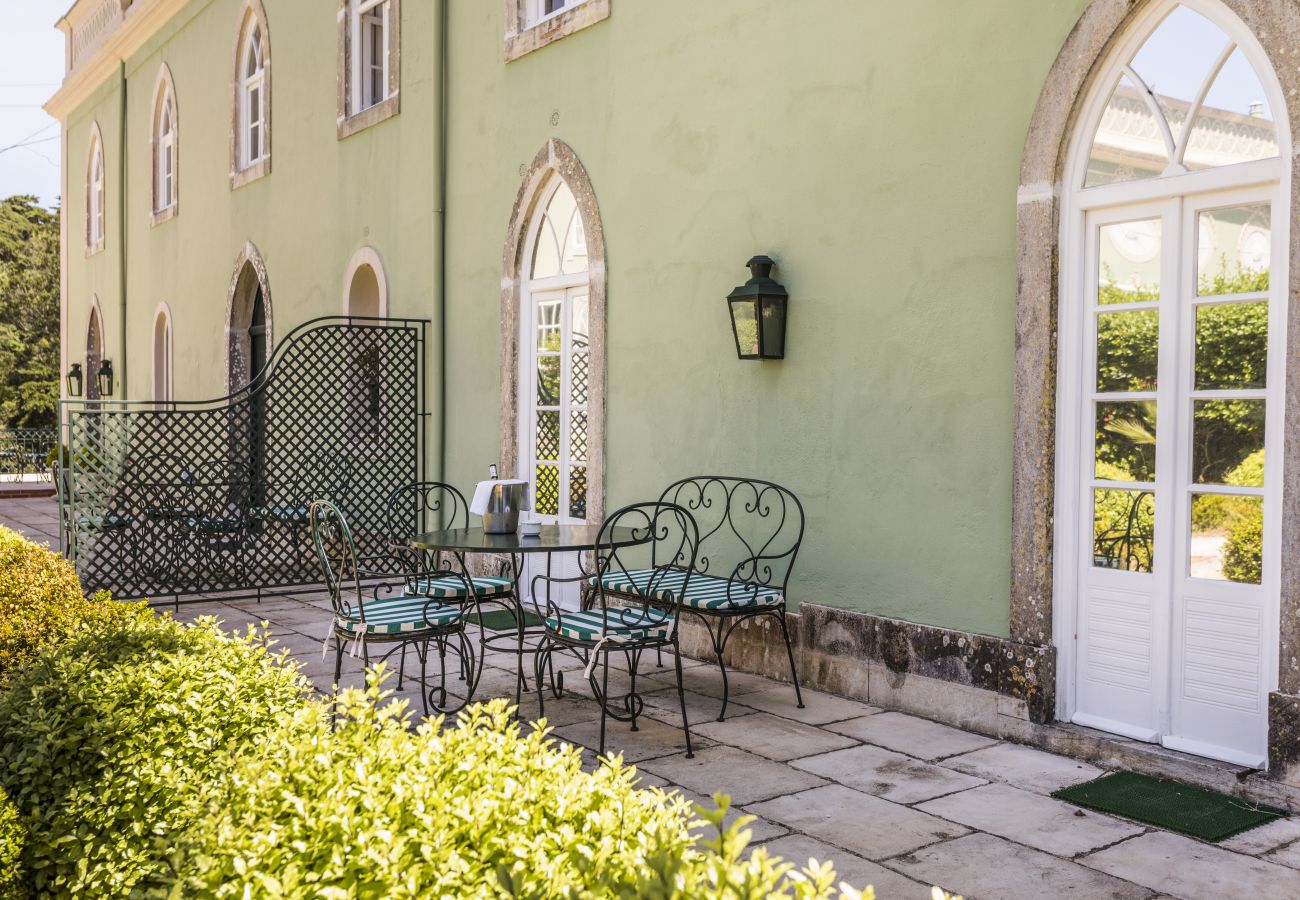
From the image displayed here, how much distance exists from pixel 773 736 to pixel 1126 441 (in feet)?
5.91

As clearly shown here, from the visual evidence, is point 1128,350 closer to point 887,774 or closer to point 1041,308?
point 1041,308

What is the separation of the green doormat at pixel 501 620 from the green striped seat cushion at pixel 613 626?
2.07 metres

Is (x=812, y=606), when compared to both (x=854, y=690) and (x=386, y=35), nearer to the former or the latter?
(x=854, y=690)

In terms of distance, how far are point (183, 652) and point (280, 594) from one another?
5.73 m

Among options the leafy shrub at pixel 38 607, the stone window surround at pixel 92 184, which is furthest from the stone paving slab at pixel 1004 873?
the stone window surround at pixel 92 184

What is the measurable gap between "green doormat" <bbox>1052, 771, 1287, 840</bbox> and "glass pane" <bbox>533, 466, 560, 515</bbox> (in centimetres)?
438

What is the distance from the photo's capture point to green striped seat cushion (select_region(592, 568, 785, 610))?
5.05 metres

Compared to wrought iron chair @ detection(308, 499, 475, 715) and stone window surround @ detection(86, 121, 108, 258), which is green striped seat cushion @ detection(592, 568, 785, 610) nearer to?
wrought iron chair @ detection(308, 499, 475, 715)

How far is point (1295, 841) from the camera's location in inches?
136

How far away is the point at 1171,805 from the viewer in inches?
148

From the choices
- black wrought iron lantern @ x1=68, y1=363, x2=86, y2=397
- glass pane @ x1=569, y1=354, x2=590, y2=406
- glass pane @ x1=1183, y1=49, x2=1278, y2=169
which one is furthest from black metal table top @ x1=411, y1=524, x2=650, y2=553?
black wrought iron lantern @ x1=68, y1=363, x2=86, y2=397

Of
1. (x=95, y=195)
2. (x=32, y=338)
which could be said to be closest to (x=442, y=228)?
(x=95, y=195)

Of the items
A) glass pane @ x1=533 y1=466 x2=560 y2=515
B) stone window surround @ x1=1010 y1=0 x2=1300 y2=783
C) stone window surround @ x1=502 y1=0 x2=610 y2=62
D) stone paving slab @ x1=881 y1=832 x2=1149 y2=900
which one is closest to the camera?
stone paving slab @ x1=881 y1=832 x2=1149 y2=900

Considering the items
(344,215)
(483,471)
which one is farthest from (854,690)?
(344,215)
